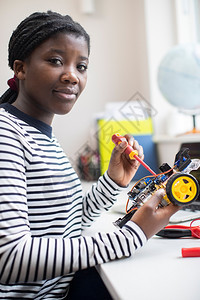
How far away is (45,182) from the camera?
64 centimetres

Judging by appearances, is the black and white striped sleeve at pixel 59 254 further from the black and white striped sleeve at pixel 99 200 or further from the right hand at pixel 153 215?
the black and white striped sleeve at pixel 99 200

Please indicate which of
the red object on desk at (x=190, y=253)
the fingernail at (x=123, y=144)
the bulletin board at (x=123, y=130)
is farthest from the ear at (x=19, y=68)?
the bulletin board at (x=123, y=130)

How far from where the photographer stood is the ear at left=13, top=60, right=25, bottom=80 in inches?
26.7

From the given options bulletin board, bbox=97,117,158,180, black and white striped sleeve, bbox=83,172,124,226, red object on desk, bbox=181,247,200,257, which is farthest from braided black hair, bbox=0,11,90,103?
bulletin board, bbox=97,117,158,180

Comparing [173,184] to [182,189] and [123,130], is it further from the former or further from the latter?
[123,130]

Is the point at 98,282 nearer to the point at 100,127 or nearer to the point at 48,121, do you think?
the point at 48,121

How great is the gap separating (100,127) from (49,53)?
2.96 ft

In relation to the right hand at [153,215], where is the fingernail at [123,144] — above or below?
above

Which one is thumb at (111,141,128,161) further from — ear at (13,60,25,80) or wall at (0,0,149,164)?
wall at (0,0,149,164)

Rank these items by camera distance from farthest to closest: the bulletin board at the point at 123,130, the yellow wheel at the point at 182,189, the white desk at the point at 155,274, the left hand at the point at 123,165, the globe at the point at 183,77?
the bulletin board at the point at 123,130 → the globe at the point at 183,77 → the left hand at the point at 123,165 → the yellow wheel at the point at 182,189 → the white desk at the point at 155,274

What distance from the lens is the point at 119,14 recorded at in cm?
168

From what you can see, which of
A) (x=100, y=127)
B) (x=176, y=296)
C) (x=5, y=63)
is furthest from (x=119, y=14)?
(x=176, y=296)

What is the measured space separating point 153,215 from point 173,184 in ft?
0.22

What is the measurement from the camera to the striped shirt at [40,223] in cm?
52
